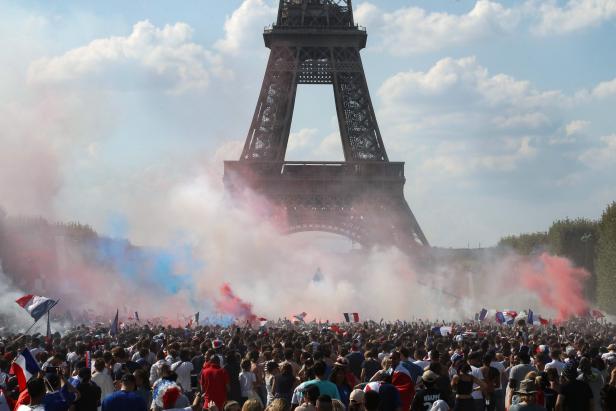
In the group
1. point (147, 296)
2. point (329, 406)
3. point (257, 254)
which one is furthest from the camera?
point (257, 254)

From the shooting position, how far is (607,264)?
213 ft

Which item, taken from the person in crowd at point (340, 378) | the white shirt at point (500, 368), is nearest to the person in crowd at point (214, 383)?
the person in crowd at point (340, 378)

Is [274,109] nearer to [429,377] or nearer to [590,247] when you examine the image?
[590,247]

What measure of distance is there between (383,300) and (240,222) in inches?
484

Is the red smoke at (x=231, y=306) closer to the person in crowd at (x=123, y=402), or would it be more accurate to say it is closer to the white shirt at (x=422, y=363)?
the white shirt at (x=422, y=363)

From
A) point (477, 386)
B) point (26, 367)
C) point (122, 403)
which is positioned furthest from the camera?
point (477, 386)

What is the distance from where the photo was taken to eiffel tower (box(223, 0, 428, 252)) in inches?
2901

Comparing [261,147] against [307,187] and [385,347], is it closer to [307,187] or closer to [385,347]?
[307,187]

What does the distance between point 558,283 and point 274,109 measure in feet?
81.2

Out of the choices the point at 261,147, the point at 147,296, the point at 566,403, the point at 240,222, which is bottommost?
the point at 566,403

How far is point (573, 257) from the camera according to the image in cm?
7700

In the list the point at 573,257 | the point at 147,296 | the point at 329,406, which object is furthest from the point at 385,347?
the point at 573,257

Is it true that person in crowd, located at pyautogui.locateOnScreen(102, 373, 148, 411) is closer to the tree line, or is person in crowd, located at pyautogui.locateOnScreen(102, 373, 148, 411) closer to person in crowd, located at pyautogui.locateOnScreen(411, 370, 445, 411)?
person in crowd, located at pyautogui.locateOnScreen(411, 370, 445, 411)

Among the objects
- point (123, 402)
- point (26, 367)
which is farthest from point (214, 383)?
point (123, 402)
